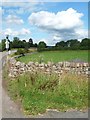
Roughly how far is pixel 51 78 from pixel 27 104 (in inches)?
144

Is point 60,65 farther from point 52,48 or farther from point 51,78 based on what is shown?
point 52,48

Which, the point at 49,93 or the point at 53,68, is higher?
the point at 53,68

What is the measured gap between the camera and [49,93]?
1124cm

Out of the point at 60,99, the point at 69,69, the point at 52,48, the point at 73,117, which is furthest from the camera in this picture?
the point at 52,48

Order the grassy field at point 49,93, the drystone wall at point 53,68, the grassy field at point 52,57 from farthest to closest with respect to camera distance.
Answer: the grassy field at point 52,57 → the drystone wall at point 53,68 → the grassy field at point 49,93

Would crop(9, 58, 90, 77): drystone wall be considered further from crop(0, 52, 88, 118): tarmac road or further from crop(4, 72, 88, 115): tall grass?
crop(0, 52, 88, 118): tarmac road

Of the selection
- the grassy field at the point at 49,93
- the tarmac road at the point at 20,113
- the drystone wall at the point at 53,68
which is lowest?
the tarmac road at the point at 20,113

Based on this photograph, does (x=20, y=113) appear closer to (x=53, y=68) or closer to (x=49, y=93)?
(x=49, y=93)

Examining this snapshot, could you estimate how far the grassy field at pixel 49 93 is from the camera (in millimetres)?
9602

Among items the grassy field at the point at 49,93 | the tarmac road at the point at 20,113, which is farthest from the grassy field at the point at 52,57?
the tarmac road at the point at 20,113

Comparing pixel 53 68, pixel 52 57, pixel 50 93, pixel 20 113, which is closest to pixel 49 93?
pixel 50 93

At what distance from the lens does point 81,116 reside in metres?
8.51

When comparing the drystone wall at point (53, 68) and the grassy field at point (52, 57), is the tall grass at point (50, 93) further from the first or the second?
the grassy field at point (52, 57)

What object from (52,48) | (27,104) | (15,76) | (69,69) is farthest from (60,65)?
(52,48)
